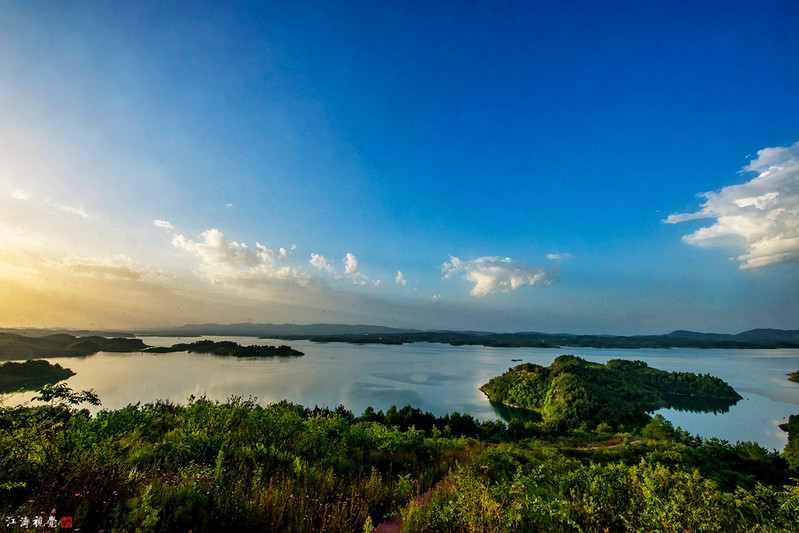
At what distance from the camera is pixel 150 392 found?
39844mm

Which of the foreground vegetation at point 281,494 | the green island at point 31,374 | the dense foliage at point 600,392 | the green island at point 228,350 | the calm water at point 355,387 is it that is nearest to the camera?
the foreground vegetation at point 281,494

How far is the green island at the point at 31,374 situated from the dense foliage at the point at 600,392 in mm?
61134

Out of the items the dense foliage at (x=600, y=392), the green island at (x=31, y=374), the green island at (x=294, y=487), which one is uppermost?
the green island at (x=294, y=487)

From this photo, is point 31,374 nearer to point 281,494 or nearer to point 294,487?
point 294,487

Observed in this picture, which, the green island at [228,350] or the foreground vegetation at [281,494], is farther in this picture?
the green island at [228,350]

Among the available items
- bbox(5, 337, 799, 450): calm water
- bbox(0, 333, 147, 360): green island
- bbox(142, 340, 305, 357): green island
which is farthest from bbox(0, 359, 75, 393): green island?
bbox(142, 340, 305, 357): green island

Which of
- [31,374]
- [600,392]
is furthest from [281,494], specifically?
[31,374]

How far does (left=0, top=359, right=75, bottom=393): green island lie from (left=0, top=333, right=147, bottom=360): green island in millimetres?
17964

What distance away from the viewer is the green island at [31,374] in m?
37.5

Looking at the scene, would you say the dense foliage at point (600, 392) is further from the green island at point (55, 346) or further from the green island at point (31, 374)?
the green island at point (55, 346)

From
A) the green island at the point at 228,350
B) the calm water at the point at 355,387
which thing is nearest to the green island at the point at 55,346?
the calm water at the point at 355,387

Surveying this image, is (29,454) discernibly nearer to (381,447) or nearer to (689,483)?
(381,447)

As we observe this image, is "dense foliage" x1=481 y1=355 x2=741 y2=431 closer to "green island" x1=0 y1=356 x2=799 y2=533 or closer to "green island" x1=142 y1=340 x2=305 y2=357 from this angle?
"green island" x1=0 y1=356 x2=799 y2=533

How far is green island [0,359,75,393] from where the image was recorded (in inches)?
1476
